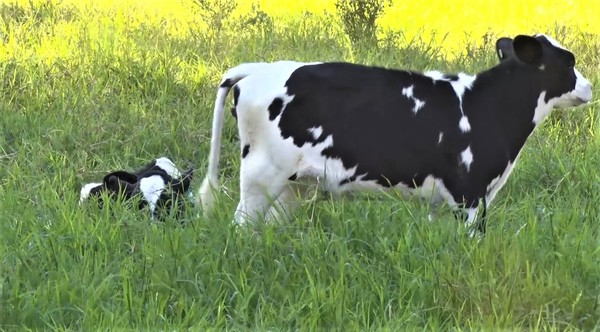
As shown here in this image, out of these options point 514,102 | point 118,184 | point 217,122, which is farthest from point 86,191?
point 514,102

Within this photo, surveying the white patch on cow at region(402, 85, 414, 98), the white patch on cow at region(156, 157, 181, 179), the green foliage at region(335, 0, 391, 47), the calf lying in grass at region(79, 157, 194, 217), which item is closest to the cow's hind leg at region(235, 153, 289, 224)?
the calf lying in grass at region(79, 157, 194, 217)

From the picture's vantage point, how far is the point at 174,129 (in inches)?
283

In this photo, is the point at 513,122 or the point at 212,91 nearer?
the point at 513,122

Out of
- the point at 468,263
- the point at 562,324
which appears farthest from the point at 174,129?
the point at 562,324

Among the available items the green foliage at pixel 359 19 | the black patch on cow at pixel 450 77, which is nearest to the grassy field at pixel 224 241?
the black patch on cow at pixel 450 77

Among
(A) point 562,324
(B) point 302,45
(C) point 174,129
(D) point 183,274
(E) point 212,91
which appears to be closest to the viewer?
(A) point 562,324

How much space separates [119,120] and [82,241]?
273 cm

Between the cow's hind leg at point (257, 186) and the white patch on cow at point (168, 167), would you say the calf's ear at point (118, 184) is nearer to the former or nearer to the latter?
the white patch on cow at point (168, 167)

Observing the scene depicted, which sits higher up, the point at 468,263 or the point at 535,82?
the point at 535,82

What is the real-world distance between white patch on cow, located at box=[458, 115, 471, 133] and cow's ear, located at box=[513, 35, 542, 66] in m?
0.54

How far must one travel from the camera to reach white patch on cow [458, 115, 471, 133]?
5.22 metres

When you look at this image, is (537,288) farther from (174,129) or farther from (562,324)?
(174,129)

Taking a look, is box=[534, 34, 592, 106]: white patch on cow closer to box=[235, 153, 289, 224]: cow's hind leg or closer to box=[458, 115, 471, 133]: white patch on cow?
box=[458, 115, 471, 133]: white patch on cow

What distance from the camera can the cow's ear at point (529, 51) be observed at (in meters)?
5.44
